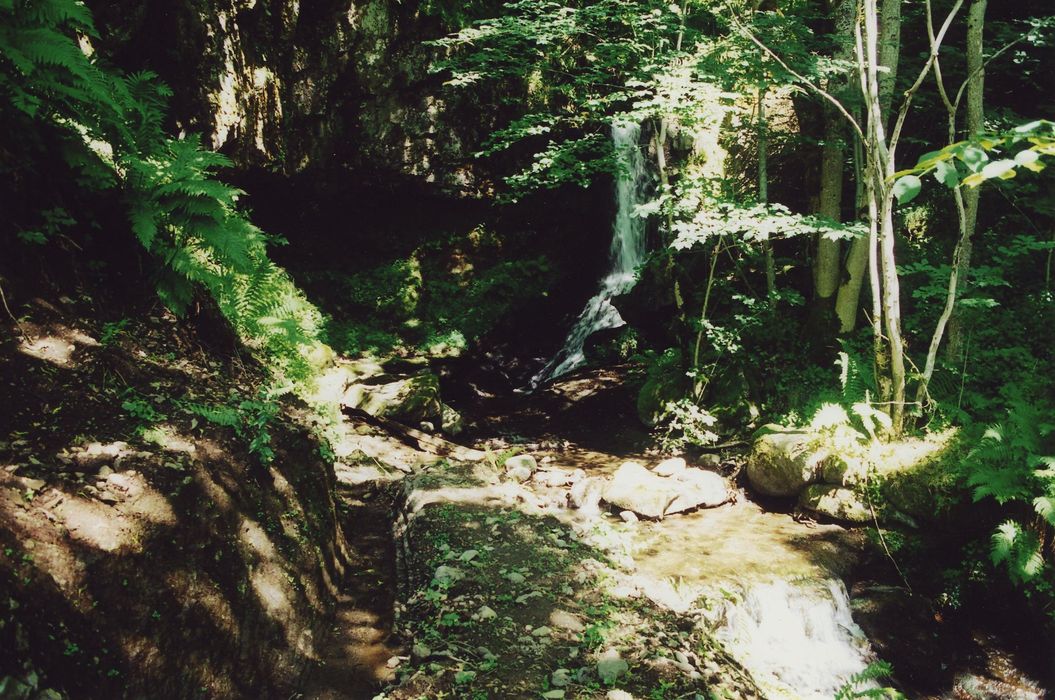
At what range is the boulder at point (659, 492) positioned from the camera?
720 cm

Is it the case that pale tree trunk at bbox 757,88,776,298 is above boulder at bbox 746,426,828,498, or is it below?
above

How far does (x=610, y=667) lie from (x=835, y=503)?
4654mm

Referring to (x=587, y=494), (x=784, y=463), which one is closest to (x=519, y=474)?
(x=587, y=494)

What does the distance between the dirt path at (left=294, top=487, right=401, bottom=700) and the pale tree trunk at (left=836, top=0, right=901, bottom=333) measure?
22.7ft

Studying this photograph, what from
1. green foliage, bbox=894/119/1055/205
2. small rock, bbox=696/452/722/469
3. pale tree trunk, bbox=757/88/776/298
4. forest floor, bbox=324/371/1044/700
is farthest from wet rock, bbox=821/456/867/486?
green foliage, bbox=894/119/1055/205

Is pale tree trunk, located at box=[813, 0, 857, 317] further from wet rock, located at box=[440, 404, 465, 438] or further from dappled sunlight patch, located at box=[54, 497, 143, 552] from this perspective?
dappled sunlight patch, located at box=[54, 497, 143, 552]

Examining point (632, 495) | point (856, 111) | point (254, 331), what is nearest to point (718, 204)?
point (856, 111)

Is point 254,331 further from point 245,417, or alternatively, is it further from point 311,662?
point 311,662

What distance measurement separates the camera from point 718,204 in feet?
24.9

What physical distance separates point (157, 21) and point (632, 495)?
960cm

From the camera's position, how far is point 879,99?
7.49 metres

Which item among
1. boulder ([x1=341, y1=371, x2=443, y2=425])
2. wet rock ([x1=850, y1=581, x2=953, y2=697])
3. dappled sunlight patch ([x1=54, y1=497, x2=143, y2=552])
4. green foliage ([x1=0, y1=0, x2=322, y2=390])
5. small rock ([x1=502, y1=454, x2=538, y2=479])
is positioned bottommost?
wet rock ([x1=850, y1=581, x2=953, y2=697])

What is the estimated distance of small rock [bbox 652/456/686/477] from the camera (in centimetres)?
819

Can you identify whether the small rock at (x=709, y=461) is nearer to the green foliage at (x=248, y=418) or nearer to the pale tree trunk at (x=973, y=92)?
the pale tree trunk at (x=973, y=92)
